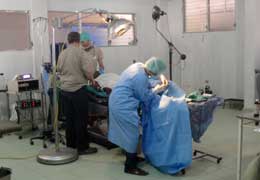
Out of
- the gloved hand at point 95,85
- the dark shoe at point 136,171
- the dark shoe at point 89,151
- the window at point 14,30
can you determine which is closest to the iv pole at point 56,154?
the dark shoe at point 89,151

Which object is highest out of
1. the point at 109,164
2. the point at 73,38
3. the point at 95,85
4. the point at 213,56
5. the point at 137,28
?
the point at 137,28

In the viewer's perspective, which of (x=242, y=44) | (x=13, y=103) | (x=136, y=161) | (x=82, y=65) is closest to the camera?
(x=136, y=161)

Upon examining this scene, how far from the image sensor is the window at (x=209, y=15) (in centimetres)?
729

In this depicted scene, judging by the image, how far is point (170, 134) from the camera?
3.71 metres

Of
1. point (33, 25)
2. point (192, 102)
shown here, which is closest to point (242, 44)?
point (192, 102)

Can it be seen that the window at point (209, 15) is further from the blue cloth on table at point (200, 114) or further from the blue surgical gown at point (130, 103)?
the blue surgical gown at point (130, 103)

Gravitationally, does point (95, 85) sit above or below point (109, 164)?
above

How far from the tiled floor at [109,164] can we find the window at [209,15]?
2.88m

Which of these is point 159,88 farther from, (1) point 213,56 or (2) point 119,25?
(1) point 213,56

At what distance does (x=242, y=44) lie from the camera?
7016mm

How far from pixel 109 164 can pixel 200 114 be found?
47.5 inches

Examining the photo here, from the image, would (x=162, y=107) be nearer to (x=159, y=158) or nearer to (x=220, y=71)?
Result: (x=159, y=158)

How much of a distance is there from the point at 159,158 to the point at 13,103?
347cm

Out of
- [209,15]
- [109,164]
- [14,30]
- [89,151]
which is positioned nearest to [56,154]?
[89,151]
